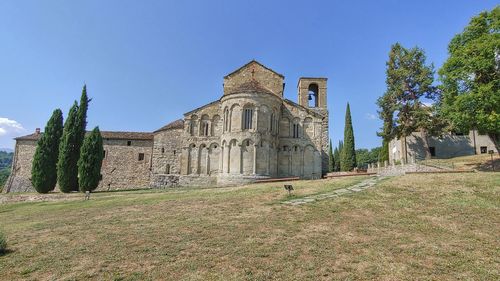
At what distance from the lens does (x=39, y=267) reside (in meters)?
6.81

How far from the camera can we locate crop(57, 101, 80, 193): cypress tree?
27.9m

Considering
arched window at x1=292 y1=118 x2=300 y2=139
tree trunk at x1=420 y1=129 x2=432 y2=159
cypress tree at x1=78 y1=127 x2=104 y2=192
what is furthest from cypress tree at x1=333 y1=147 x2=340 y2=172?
cypress tree at x1=78 y1=127 x2=104 y2=192

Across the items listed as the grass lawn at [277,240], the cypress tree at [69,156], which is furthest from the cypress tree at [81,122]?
the grass lawn at [277,240]

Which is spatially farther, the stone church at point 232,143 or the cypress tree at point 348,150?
the cypress tree at point 348,150

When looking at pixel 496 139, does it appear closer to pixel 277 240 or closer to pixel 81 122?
pixel 277 240

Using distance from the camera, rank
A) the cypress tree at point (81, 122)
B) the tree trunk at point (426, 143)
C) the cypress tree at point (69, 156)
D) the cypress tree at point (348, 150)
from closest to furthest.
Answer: the cypress tree at point (69, 156) < the cypress tree at point (81, 122) < the tree trunk at point (426, 143) < the cypress tree at point (348, 150)

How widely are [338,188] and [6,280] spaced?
14390mm

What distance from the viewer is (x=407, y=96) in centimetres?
3288

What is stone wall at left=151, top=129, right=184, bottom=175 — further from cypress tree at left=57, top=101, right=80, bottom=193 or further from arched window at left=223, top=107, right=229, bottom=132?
cypress tree at left=57, top=101, right=80, bottom=193

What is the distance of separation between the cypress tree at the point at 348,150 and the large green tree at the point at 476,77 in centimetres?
1826

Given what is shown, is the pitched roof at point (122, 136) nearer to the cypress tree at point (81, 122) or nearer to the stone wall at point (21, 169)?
the stone wall at point (21, 169)

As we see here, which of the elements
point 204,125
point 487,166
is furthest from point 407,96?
point 204,125

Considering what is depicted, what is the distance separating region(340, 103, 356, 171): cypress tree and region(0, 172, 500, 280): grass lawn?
86.8 ft

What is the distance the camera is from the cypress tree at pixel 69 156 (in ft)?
91.6
